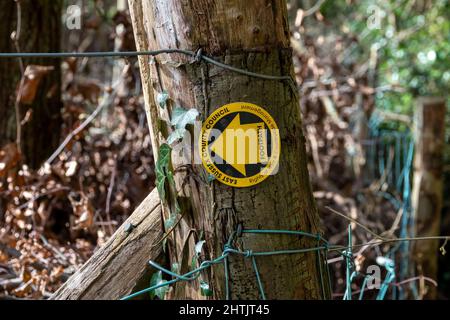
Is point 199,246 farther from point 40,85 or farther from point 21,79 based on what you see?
point 40,85

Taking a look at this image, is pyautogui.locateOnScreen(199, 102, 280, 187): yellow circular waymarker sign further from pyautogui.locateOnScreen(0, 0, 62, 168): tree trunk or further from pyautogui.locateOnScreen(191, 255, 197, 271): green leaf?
pyautogui.locateOnScreen(0, 0, 62, 168): tree trunk

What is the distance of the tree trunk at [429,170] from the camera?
4270 mm

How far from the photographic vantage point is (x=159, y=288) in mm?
1625

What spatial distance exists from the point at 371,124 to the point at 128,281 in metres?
4.94

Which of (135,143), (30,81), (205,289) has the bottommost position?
(205,289)

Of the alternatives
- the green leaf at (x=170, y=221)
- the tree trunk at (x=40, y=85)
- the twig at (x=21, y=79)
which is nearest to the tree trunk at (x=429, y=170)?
the tree trunk at (x=40, y=85)

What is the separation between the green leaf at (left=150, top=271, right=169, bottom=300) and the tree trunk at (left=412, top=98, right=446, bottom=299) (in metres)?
3.02

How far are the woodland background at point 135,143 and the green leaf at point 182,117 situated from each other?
977 mm

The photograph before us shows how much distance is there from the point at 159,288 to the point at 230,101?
538 mm

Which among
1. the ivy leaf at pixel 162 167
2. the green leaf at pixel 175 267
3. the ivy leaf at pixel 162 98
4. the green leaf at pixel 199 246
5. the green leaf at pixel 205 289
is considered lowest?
the green leaf at pixel 205 289

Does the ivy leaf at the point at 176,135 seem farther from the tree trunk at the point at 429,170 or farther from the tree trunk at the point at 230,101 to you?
the tree trunk at the point at 429,170

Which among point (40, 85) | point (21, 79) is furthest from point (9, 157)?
point (40, 85)

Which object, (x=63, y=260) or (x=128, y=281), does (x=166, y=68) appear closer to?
(x=128, y=281)

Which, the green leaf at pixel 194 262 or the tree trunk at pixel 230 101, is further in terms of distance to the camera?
the green leaf at pixel 194 262
